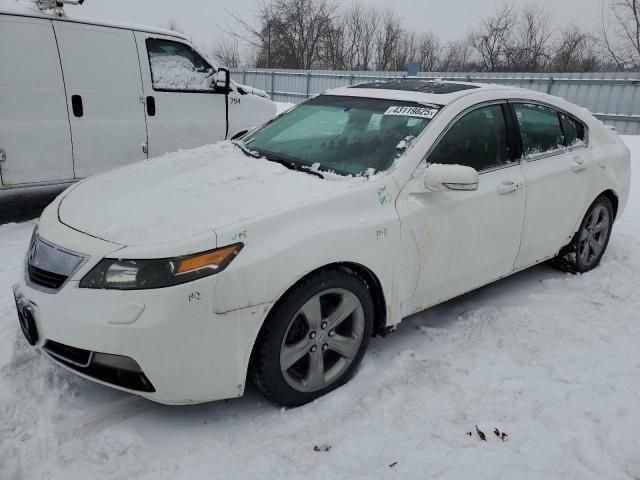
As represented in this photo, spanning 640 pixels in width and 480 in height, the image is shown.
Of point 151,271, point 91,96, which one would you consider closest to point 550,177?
point 151,271

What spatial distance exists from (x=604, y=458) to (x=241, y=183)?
85.4 inches

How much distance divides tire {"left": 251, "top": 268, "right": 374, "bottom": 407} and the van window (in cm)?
441

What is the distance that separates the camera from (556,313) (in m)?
3.74

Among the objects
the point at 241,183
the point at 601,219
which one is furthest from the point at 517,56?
the point at 241,183

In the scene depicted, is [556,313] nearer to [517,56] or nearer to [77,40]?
[77,40]

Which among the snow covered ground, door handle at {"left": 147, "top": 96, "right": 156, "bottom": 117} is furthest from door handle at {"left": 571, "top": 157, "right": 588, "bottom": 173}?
door handle at {"left": 147, "top": 96, "right": 156, "bottom": 117}

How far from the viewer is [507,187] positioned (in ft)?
11.3

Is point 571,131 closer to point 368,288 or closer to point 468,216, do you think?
point 468,216

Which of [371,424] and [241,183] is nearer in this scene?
[371,424]

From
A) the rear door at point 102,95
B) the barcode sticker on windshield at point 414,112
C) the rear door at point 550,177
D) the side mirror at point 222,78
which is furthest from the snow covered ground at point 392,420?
the side mirror at point 222,78

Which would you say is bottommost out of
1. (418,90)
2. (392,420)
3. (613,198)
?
(392,420)

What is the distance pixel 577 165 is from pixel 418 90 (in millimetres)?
1473

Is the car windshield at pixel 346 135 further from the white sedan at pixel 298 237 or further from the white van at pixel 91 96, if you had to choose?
the white van at pixel 91 96

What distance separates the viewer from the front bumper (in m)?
2.16
